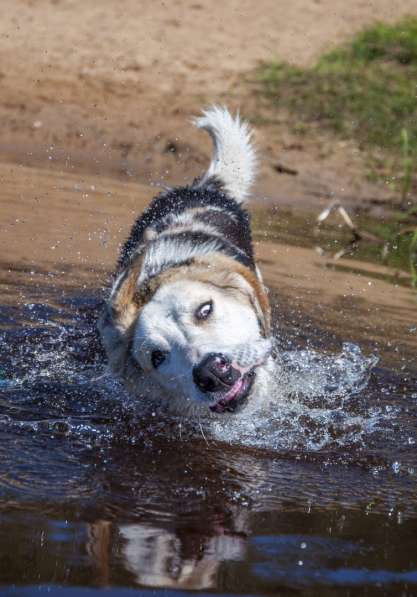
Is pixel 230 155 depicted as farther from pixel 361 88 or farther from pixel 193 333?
pixel 361 88

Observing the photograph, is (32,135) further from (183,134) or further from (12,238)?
(12,238)

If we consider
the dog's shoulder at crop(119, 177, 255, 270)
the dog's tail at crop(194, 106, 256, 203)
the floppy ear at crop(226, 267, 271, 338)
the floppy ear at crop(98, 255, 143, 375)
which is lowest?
the floppy ear at crop(98, 255, 143, 375)

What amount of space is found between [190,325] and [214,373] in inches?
10.7

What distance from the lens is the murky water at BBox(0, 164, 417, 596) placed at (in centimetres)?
313

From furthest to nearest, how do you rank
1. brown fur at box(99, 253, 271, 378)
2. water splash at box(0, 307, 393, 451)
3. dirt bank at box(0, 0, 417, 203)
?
dirt bank at box(0, 0, 417, 203) → brown fur at box(99, 253, 271, 378) → water splash at box(0, 307, 393, 451)

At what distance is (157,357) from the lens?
4609 millimetres

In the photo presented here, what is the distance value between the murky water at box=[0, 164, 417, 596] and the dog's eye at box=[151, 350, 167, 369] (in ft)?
0.82

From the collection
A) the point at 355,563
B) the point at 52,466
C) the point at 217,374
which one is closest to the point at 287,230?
the point at 217,374

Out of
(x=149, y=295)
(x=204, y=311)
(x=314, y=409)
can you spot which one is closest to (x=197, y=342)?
(x=204, y=311)

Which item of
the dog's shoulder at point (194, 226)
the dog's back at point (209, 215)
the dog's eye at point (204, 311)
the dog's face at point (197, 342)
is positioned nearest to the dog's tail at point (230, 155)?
the dog's back at point (209, 215)

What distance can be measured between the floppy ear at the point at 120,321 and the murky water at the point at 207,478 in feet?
0.53

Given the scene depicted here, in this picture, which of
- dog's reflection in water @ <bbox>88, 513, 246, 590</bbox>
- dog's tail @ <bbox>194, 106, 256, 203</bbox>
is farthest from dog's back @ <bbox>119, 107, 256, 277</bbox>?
Result: dog's reflection in water @ <bbox>88, 513, 246, 590</bbox>

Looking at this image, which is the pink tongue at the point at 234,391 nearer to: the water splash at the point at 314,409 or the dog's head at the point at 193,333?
the dog's head at the point at 193,333

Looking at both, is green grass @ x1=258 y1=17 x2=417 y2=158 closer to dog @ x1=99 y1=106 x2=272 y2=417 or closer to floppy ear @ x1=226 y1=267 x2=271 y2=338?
dog @ x1=99 y1=106 x2=272 y2=417
